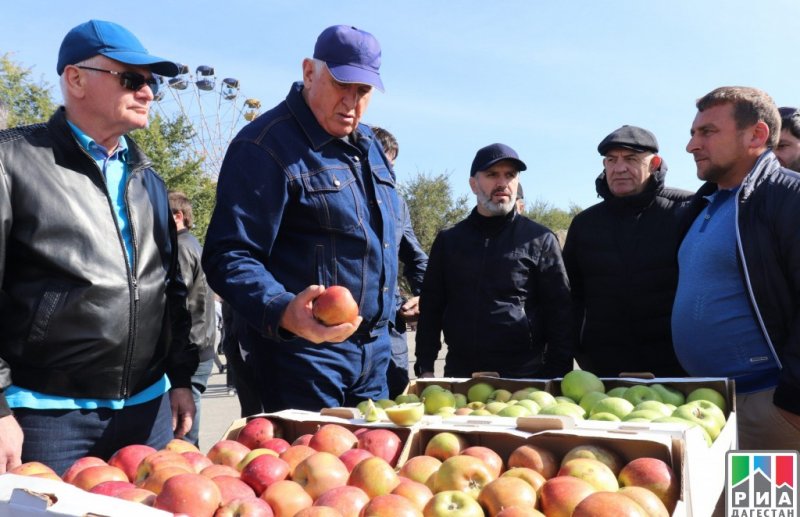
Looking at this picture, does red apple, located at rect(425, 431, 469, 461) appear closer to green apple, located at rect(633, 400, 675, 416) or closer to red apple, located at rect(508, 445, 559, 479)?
red apple, located at rect(508, 445, 559, 479)

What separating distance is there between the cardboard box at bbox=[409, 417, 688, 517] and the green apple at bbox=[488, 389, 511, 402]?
0.81 m

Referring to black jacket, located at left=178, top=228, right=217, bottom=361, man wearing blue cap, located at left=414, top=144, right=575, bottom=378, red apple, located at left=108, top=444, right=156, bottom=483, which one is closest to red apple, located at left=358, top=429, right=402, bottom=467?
red apple, located at left=108, top=444, right=156, bottom=483

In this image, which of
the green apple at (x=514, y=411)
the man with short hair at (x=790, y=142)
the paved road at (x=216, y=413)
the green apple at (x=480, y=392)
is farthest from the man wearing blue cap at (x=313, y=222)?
the paved road at (x=216, y=413)

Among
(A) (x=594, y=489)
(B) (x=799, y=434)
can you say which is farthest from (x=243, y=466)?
(B) (x=799, y=434)

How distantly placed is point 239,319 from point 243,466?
1.03 meters

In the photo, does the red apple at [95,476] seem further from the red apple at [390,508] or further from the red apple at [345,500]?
the red apple at [390,508]

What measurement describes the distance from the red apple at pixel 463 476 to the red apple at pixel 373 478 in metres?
0.12

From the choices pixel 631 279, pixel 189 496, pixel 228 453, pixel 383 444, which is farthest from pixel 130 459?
pixel 631 279

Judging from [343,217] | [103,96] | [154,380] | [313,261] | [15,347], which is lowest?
[154,380]

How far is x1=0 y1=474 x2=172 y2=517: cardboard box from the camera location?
4.44ft

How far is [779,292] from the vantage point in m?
3.18

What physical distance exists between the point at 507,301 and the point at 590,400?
5.06 feet

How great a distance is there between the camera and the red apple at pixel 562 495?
1.75 meters

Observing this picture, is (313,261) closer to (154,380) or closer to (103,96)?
(154,380)
